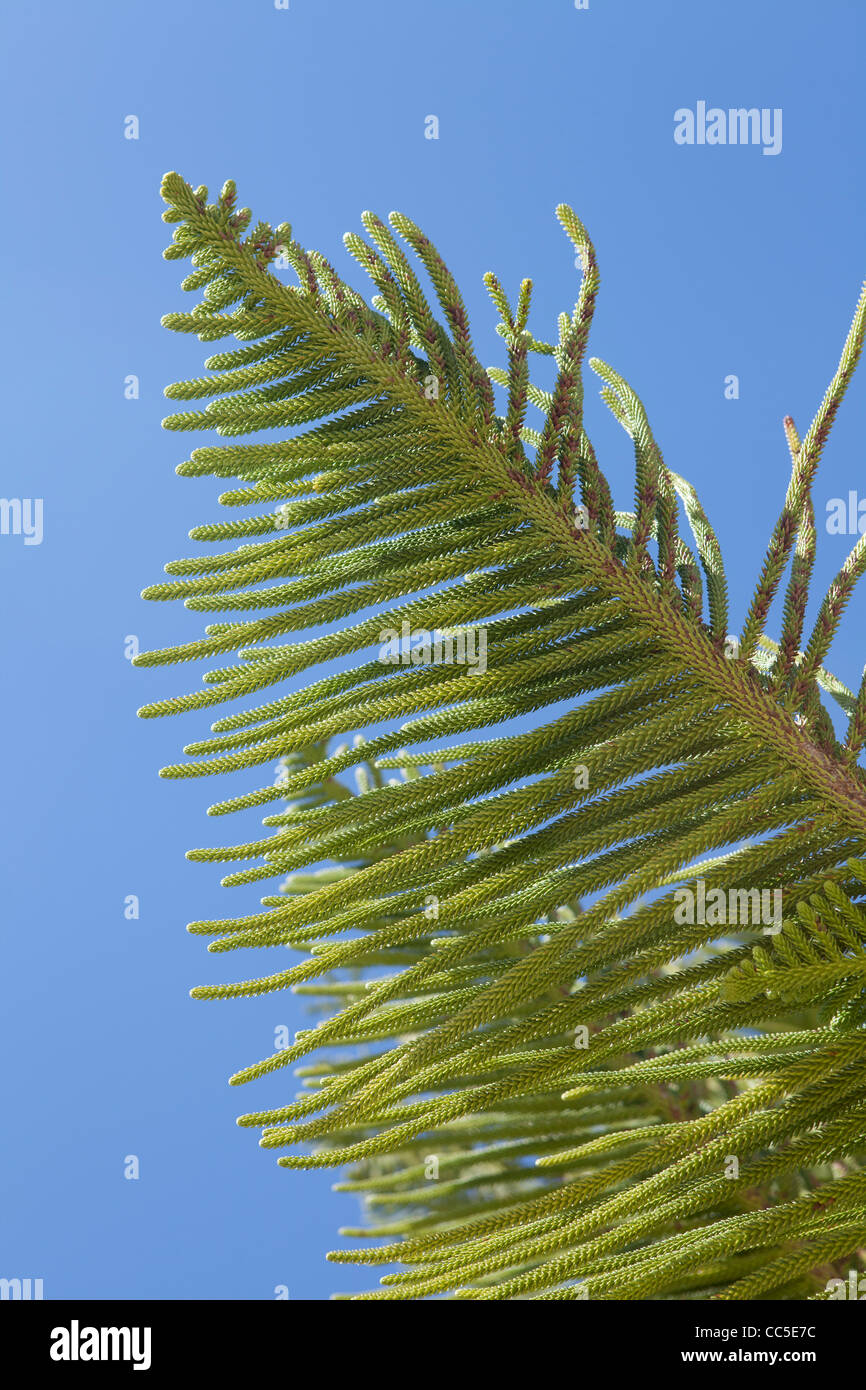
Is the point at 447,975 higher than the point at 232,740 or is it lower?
lower

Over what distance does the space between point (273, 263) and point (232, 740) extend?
608 mm

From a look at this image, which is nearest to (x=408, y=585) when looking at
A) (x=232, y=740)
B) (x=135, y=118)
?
(x=232, y=740)

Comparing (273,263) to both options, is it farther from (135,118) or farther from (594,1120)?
(135,118)

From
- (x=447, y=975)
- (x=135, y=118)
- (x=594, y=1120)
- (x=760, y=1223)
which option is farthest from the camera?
(x=135, y=118)

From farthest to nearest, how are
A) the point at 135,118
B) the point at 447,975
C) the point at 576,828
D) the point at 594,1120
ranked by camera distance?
the point at 135,118 → the point at 594,1120 → the point at 447,975 → the point at 576,828

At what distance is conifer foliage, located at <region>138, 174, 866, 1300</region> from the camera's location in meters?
1.33

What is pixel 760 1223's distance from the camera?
1.25m

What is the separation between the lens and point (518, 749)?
4.63 feet

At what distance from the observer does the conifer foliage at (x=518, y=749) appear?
1.33 m

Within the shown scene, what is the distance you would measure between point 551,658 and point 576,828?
8.3 inches
